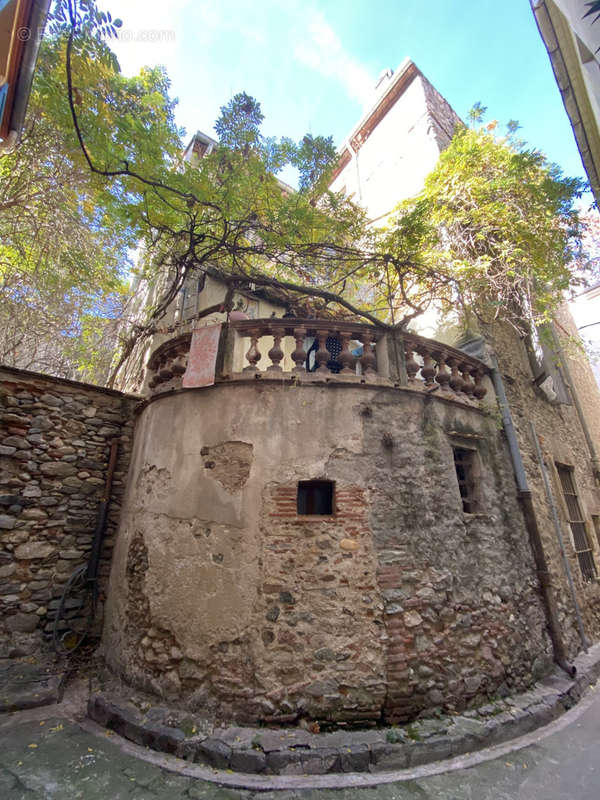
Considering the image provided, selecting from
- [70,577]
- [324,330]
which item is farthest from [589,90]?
[70,577]

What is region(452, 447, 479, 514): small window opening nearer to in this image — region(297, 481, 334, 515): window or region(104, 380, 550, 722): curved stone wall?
region(104, 380, 550, 722): curved stone wall

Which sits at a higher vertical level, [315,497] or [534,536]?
[315,497]

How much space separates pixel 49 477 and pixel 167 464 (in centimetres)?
224

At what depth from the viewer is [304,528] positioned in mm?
4148

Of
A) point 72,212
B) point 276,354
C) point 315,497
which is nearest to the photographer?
point 315,497

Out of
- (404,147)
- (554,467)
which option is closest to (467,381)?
(554,467)

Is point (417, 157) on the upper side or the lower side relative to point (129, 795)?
upper

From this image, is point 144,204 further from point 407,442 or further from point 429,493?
point 429,493

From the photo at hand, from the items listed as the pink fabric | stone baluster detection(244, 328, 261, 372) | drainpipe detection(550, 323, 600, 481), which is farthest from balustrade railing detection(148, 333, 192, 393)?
drainpipe detection(550, 323, 600, 481)

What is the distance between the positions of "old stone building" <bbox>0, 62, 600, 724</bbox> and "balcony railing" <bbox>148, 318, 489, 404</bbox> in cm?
3

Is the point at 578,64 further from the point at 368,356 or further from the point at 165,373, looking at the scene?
the point at 165,373

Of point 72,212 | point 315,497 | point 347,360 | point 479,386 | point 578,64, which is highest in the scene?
point 72,212

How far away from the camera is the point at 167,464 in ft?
15.8

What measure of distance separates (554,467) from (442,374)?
346cm
